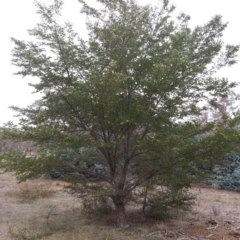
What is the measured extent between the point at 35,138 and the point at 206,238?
3.06 metres

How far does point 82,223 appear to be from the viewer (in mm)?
6137

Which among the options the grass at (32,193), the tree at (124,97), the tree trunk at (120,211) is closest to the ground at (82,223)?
the grass at (32,193)

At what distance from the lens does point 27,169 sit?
15.9 ft

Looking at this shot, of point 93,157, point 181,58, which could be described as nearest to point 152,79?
point 181,58

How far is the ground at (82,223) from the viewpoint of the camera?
538 cm

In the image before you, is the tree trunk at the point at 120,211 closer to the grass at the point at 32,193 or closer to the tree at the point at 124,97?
the tree at the point at 124,97

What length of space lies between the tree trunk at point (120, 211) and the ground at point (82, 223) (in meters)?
0.15

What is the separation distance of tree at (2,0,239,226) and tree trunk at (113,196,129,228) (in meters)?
0.02

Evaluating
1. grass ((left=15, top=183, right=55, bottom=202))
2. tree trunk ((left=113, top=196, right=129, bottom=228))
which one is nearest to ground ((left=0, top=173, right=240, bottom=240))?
grass ((left=15, top=183, right=55, bottom=202))

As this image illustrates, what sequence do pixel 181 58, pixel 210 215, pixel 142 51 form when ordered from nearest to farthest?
1. pixel 181 58
2. pixel 142 51
3. pixel 210 215

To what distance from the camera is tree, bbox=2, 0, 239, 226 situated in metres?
4.87

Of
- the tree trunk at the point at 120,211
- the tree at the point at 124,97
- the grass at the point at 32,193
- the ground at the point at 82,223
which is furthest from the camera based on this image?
the grass at the point at 32,193

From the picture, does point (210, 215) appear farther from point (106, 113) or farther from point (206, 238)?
point (106, 113)

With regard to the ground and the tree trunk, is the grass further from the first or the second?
the tree trunk
